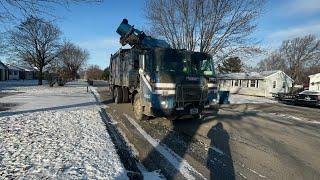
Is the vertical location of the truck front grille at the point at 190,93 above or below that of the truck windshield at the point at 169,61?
below

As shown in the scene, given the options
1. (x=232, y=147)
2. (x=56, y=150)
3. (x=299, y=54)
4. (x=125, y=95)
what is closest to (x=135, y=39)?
(x=125, y=95)

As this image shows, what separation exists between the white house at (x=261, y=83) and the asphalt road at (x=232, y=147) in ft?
89.7

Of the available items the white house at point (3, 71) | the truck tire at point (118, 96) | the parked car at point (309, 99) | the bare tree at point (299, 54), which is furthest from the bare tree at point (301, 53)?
the white house at point (3, 71)

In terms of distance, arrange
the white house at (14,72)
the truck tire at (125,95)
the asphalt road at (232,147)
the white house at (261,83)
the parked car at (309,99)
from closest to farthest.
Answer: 1. the asphalt road at (232,147)
2. the truck tire at (125,95)
3. the parked car at (309,99)
4. the white house at (261,83)
5. the white house at (14,72)

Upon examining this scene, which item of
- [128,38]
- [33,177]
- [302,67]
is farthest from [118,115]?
[302,67]

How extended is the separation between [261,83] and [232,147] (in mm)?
32672

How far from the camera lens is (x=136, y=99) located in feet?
36.8

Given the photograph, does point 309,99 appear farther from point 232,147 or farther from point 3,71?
point 3,71

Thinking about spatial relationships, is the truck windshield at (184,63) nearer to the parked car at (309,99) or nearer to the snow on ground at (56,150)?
the snow on ground at (56,150)

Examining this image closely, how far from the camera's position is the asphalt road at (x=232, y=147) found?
5.66m

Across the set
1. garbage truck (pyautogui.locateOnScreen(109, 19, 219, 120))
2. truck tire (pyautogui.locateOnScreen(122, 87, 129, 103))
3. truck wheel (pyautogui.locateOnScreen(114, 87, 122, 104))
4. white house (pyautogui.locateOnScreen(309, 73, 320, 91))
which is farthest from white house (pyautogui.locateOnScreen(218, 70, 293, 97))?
garbage truck (pyautogui.locateOnScreen(109, 19, 219, 120))

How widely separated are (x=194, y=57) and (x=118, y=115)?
4.40 m

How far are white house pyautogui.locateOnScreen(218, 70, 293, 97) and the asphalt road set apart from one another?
89.7ft

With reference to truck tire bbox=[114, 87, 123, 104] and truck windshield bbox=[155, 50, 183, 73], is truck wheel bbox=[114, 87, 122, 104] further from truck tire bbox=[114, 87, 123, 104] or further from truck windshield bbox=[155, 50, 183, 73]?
truck windshield bbox=[155, 50, 183, 73]
